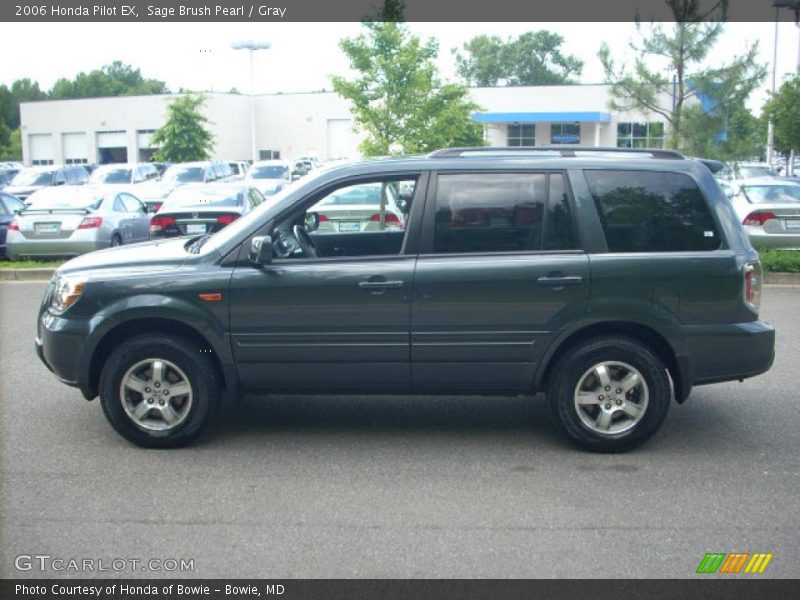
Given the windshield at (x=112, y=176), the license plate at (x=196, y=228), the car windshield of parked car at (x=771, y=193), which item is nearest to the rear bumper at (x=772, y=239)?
the car windshield of parked car at (x=771, y=193)

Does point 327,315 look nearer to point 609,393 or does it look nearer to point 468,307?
point 468,307

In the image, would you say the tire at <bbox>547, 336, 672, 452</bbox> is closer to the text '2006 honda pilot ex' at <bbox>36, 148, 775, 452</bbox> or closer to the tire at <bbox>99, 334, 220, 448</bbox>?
the text '2006 honda pilot ex' at <bbox>36, 148, 775, 452</bbox>

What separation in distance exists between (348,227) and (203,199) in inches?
377

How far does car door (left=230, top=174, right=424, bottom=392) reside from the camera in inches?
228

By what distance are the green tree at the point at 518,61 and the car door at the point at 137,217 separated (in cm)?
7344

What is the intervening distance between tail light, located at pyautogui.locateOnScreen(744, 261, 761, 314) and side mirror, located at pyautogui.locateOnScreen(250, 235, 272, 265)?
10.2ft

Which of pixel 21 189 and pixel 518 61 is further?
pixel 518 61

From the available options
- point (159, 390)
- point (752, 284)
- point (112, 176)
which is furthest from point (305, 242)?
point (112, 176)

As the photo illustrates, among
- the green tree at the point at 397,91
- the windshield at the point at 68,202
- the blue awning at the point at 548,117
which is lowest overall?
the windshield at the point at 68,202

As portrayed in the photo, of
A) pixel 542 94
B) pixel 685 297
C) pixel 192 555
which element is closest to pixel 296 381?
pixel 192 555

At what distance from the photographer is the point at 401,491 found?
206 inches

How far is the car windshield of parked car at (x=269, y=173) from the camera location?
1324 inches

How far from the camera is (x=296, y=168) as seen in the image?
117 feet

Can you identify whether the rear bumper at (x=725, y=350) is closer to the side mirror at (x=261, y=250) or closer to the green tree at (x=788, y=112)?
the side mirror at (x=261, y=250)
